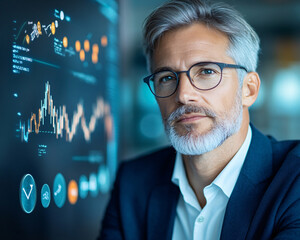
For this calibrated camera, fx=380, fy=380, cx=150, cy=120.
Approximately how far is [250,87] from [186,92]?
350 millimetres

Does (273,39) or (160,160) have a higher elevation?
(273,39)

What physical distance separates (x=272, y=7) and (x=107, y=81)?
21.1 feet

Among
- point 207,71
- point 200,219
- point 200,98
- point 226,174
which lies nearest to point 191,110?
point 200,98

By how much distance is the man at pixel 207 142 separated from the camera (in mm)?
1346

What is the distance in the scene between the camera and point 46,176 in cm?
124

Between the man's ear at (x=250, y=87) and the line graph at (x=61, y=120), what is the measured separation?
653mm

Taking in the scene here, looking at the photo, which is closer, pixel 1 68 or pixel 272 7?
pixel 1 68

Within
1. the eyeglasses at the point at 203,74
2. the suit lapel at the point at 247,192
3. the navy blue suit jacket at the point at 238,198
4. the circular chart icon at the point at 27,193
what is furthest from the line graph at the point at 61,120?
the suit lapel at the point at 247,192

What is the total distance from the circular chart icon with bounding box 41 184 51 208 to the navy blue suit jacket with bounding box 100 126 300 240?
429mm

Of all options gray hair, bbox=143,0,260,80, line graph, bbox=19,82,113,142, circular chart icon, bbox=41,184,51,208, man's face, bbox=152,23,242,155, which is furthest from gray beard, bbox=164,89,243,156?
circular chart icon, bbox=41,184,51,208

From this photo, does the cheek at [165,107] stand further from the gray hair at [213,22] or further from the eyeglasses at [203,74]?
the gray hair at [213,22]

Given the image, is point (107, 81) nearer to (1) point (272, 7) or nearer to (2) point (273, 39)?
(1) point (272, 7)

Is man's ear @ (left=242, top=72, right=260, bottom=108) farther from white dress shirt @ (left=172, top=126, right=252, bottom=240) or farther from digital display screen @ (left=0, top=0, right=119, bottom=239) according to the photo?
digital display screen @ (left=0, top=0, right=119, bottom=239)

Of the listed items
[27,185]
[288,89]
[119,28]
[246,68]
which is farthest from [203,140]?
[288,89]
